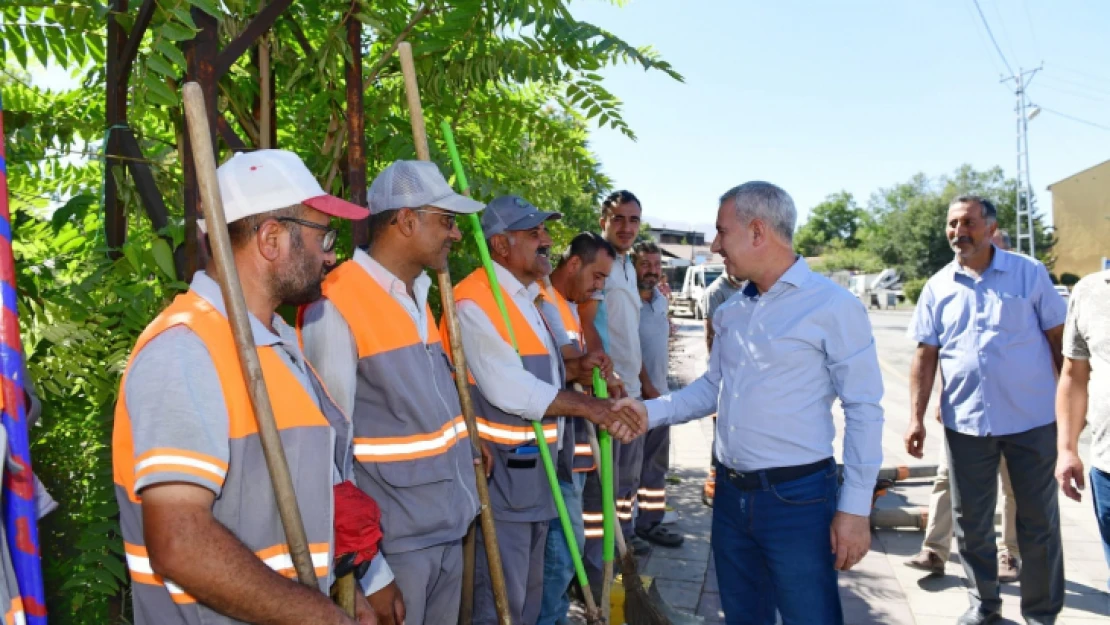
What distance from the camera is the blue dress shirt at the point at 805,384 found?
9.01 feet

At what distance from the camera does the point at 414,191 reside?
9.13 feet

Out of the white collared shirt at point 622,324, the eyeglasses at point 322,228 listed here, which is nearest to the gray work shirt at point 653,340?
the white collared shirt at point 622,324

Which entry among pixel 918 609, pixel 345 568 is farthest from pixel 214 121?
pixel 918 609

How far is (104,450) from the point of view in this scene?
2631 millimetres

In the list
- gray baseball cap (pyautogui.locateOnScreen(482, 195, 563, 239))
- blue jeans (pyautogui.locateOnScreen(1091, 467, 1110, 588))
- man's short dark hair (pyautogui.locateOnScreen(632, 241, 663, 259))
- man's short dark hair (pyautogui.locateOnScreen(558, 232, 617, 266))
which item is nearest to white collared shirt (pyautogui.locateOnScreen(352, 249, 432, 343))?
gray baseball cap (pyautogui.locateOnScreen(482, 195, 563, 239))

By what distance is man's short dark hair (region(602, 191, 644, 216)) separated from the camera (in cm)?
563

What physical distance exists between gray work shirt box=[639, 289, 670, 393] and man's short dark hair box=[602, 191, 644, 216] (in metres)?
0.79

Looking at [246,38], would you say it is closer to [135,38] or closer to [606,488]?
[135,38]

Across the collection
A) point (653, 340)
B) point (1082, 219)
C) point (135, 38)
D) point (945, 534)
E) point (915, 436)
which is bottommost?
point (945, 534)

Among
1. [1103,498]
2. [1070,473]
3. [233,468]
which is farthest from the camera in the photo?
[1070,473]

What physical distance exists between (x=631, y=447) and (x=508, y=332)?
2.04m

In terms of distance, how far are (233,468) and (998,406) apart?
3.92 m

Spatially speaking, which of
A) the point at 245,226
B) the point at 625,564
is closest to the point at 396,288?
the point at 245,226

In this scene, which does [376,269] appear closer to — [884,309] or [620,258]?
[620,258]
